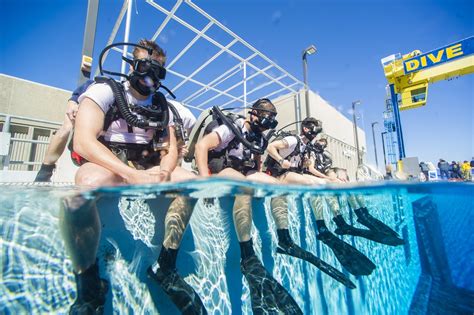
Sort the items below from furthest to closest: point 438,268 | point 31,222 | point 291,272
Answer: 1. point 438,268
2. point 291,272
3. point 31,222

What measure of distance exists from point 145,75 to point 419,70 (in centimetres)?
1029

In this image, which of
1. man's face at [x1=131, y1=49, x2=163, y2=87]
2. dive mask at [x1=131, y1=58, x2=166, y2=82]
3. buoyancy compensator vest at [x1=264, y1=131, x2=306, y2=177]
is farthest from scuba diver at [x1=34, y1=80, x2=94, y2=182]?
buoyancy compensator vest at [x1=264, y1=131, x2=306, y2=177]

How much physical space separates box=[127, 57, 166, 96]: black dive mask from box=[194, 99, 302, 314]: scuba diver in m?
0.92

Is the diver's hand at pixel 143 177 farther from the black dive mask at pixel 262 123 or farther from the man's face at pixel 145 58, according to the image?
the black dive mask at pixel 262 123

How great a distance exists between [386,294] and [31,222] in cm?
758

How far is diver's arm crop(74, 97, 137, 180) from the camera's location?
1694mm

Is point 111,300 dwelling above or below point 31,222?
below

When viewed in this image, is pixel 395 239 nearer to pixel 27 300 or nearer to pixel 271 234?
pixel 271 234

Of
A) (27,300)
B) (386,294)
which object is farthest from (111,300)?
(386,294)

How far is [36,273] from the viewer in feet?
6.37

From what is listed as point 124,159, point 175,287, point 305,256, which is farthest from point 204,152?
point 305,256

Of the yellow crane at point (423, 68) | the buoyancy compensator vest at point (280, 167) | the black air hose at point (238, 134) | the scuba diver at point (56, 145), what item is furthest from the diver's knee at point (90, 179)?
the yellow crane at point (423, 68)

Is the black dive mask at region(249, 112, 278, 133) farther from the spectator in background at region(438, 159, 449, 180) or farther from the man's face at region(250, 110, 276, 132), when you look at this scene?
the spectator in background at region(438, 159, 449, 180)

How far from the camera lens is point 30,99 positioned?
10.3 metres
